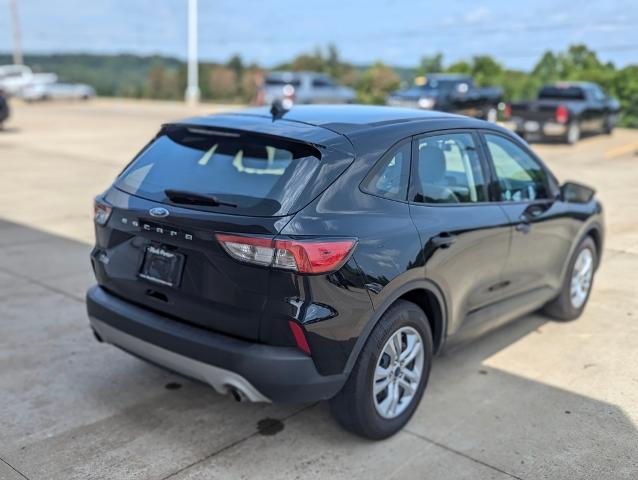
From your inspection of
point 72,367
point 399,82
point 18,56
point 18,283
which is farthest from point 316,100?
point 18,56

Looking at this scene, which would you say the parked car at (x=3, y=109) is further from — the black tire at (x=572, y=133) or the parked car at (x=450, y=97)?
the black tire at (x=572, y=133)

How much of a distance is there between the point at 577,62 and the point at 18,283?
27.5 m

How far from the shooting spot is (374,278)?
330 centimetres

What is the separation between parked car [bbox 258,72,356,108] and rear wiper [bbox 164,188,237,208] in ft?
71.7

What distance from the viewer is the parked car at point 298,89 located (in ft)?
83.4

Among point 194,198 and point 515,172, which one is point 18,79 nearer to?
point 515,172

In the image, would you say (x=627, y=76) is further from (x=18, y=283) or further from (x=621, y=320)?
(x=18, y=283)

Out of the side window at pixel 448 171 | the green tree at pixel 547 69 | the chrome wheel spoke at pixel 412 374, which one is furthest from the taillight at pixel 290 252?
the green tree at pixel 547 69

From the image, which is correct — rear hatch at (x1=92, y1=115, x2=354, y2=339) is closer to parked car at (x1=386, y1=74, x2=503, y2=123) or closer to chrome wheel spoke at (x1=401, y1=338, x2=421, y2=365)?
chrome wheel spoke at (x1=401, y1=338, x2=421, y2=365)

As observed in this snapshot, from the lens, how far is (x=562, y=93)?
1955 cm

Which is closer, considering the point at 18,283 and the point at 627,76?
the point at 18,283

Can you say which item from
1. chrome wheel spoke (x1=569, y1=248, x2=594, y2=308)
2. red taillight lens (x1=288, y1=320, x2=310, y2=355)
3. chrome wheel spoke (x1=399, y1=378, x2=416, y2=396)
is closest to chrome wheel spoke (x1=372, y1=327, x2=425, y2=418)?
chrome wheel spoke (x1=399, y1=378, x2=416, y2=396)

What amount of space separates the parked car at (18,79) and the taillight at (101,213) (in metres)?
39.0

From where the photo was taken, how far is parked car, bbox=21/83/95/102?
1527 inches
